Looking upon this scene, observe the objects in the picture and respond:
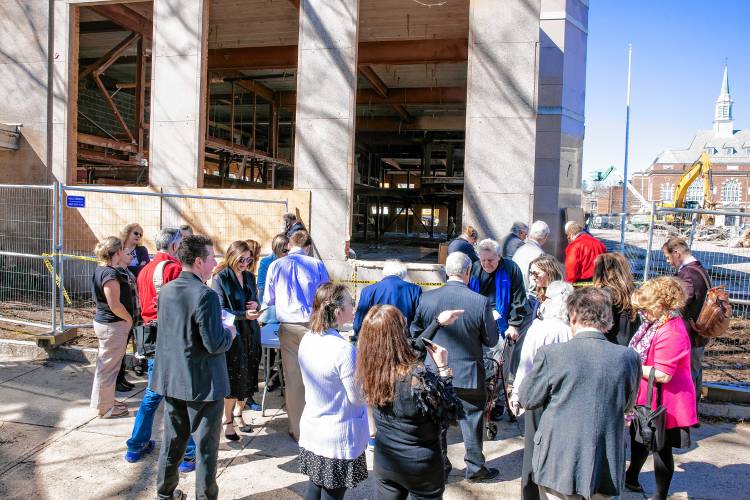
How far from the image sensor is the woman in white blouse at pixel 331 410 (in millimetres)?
3092

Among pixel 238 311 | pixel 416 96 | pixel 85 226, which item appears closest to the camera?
pixel 238 311

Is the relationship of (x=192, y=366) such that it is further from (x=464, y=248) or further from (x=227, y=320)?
(x=464, y=248)

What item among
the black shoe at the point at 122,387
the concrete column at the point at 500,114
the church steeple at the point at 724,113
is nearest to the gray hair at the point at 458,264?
the black shoe at the point at 122,387

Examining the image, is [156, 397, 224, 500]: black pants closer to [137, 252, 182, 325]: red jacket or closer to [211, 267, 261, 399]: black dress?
[211, 267, 261, 399]: black dress

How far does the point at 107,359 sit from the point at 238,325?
150cm

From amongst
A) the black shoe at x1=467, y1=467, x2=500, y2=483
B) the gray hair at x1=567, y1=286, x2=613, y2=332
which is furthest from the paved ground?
the gray hair at x1=567, y1=286, x2=613, y2=332

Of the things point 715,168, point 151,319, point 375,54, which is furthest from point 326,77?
point 715,168

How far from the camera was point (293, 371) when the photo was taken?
5.15 m

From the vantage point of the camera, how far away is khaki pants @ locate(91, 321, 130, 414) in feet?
17.7

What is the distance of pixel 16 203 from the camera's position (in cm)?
1177

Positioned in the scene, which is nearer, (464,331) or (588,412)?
(588,412)

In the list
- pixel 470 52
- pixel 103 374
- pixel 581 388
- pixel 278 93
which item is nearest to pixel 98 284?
pixel 103 374

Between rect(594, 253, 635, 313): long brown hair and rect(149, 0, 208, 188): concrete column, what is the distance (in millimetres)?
8061

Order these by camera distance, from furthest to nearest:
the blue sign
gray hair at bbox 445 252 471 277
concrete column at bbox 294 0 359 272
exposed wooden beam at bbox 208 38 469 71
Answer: exposed wooden beam at bbox 208 38 469 71
concrete column at bbox 294 0 359 272
the blue sign
gray hair at bbox 445 252 471 277
